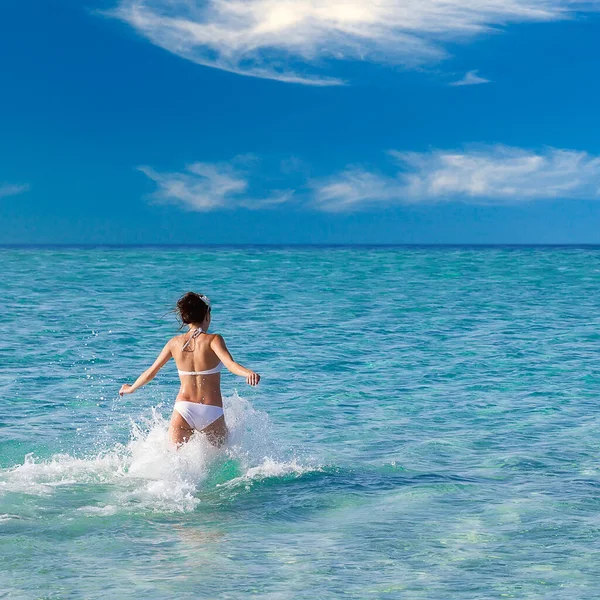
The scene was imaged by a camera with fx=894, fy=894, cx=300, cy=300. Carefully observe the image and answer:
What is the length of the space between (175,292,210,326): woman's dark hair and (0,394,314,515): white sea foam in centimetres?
103

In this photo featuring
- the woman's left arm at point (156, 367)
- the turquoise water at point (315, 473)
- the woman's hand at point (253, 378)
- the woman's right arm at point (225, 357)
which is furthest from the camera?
the woman's left arm at point (156, 367)

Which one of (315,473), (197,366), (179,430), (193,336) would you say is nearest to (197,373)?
(197,366)

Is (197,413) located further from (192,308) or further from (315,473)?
(315,473)

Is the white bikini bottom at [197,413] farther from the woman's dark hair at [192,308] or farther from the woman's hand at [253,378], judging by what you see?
the woman's hand at [253,378]

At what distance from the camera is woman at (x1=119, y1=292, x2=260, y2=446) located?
291 inches

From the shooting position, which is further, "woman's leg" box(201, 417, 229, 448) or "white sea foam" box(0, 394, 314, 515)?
"woman's leg" box(201, 417, 229, 448)

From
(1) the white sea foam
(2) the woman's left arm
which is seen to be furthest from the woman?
(1) the white sea foam

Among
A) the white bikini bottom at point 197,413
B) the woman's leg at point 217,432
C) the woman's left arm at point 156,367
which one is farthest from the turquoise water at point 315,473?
the woman's left arm at point 156,367

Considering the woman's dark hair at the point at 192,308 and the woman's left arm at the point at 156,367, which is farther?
the woman's left arm at the point at 156,367

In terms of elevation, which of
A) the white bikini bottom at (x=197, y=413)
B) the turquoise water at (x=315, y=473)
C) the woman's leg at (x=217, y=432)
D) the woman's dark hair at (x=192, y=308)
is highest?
the woman's dark hair at (x=192, y=308)

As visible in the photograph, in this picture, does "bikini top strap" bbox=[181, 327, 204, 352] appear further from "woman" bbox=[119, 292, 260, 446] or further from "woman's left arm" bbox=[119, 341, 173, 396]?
"woman's left arm" bbox=[119, 341, 173, 396]

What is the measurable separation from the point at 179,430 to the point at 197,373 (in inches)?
20.9

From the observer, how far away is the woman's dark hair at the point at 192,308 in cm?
731

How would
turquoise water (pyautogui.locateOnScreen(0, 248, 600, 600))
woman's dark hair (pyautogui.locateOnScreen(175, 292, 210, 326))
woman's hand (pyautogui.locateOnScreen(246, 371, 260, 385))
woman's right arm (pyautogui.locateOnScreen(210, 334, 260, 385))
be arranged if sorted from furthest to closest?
woman's dark hair (pyautogui.locateOnScreen(175, 292, 210, 326)), woman's right arm (pyautogui.locateOnScreen(210, 334, 260, 385)), woman's hand (pyautogui.locateOnScreen(246, 371, 260, 385)), turquoise water (pyautogui.locateOnScreen(0, 248, 600, 600))
